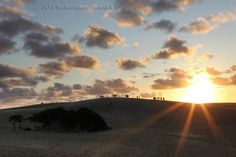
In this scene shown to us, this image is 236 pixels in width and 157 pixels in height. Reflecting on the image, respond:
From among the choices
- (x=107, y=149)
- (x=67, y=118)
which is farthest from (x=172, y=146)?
(x=67, y=118)

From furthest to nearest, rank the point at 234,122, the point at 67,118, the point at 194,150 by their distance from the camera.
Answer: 1. the point at 234,122
2. the point at 67,118
3. the point at 194,150

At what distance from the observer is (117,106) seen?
3890 inches

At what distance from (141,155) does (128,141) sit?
972 cm

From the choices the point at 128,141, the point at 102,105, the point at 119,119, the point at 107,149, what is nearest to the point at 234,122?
the point at 119,119

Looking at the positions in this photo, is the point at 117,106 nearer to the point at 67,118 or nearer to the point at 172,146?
the point at 67,118

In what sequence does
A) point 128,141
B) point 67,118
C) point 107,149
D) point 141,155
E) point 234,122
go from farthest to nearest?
point 234,122, point 67,118, point 128,141, point 107,149, point 141,155

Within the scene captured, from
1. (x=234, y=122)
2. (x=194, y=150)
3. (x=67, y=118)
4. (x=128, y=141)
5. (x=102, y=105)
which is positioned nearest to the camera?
(x=194, y=150)

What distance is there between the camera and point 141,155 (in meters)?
32.5

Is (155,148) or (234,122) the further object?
(234,122)

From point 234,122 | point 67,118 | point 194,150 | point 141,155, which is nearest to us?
point 141,155

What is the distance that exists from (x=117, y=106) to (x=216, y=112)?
71.0 feet

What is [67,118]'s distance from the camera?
Answer: 185ft

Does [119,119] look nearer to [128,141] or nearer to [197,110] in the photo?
[197,110]

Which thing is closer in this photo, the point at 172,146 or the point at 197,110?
the point at 172,146
